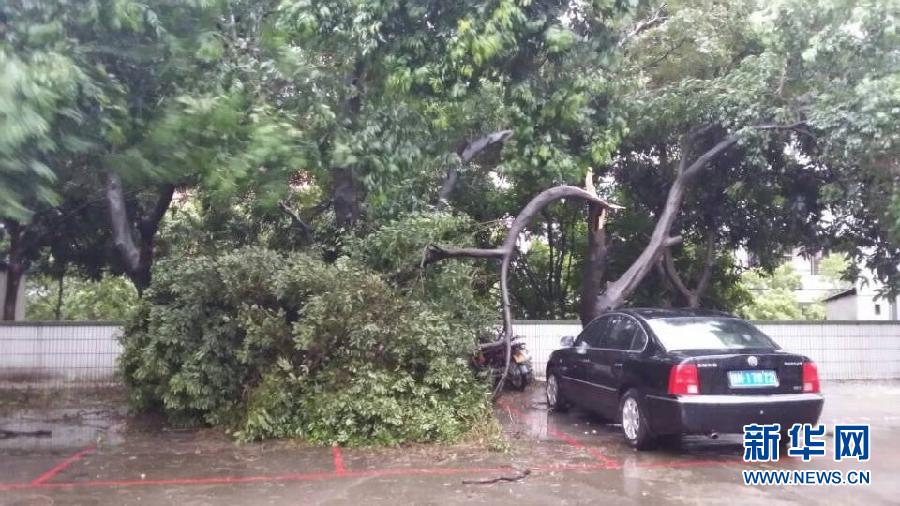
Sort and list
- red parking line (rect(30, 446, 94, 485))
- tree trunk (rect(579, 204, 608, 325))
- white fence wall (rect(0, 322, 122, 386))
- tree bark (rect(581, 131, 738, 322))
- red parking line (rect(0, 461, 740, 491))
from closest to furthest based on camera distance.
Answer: red parking line (rect(0, 461, 740, 491)), red parking line (rect(30, 446, 94, 485)), tree bark (rect(581, 131, 738, 322)), tree trunk (rect(579, 204, 608, 325)), white fence wall (rect(0, 322, 122, 386))

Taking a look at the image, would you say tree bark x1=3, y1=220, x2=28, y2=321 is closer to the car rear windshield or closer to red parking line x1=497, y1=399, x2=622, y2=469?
red parking line x1=497, y1=399, x2=622, y2=469

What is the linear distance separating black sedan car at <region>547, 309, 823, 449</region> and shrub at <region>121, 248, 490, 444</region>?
1.52 meters

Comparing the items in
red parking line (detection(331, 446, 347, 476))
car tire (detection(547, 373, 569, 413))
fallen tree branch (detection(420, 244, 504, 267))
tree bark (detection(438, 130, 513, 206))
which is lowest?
red parking line (detection(331, 446, 347, 476))

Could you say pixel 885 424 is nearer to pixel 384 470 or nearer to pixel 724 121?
pixel 724 121

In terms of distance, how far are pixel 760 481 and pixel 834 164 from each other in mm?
6549

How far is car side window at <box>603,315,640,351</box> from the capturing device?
28.2 ft

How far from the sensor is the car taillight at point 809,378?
25.1 feet

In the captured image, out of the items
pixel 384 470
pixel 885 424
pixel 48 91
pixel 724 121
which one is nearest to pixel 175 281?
pixel 384 470

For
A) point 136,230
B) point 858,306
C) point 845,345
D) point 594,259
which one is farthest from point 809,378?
point 858,306

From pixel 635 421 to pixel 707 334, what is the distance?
1.15 metres

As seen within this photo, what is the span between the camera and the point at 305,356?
8.83 m

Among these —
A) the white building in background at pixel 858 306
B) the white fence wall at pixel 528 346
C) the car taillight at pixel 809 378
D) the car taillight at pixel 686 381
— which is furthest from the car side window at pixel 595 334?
the white building in background at pixel 858 306

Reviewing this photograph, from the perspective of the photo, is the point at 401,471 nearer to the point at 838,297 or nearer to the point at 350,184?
the point at 350,184

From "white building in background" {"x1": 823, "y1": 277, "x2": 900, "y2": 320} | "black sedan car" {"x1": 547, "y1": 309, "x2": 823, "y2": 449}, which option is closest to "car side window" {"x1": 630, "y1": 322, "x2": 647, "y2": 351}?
"black sedan car" {"x1": 547, "y1": 309, "x2": 823, "y2": 449}
